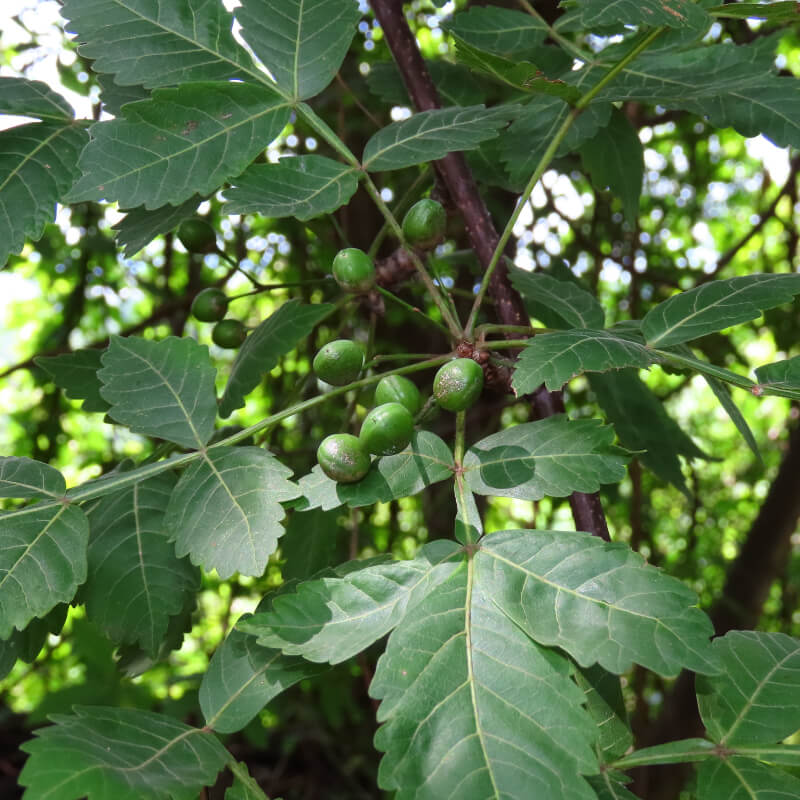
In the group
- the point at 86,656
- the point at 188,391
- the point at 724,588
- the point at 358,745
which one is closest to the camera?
the point at 188,391

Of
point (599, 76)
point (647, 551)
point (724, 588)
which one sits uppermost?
point (599, 76)

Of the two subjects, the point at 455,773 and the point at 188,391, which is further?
the point at 188,391

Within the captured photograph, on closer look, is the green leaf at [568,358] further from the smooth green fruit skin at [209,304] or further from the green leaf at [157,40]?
the smooth green fruit skin at [209,304]

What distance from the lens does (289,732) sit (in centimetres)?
337

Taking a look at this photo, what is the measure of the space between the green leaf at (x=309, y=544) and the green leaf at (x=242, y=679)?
39 centimetres

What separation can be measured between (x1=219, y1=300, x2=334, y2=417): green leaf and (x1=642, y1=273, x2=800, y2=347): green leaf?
584 mm

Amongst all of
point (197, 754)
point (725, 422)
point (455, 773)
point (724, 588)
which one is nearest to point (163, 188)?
point (197, 754)

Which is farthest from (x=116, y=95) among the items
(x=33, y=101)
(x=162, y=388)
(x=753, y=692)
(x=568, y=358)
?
(x=753, y=692)

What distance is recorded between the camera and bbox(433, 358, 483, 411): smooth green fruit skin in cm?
109

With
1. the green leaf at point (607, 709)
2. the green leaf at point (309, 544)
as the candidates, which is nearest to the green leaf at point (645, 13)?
the green leaf at point (607, 709)

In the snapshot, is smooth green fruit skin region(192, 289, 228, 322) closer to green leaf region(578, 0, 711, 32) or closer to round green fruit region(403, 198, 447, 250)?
round green fruit region(403, 198, 447, 250)

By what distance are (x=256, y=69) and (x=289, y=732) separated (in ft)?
9.10

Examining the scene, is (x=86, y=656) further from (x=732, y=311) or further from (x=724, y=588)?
(x=724, y=588)

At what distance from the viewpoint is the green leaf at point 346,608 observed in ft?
3.06
